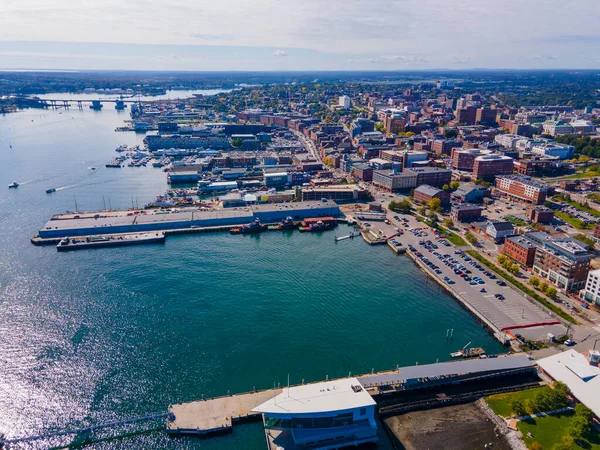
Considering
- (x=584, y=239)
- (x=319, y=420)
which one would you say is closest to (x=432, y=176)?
(x=584, y=239)

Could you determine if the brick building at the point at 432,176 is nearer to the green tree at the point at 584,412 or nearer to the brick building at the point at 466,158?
the brick building at the point at 466,158

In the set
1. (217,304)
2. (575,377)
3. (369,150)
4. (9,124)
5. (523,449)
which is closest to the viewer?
(523,449)

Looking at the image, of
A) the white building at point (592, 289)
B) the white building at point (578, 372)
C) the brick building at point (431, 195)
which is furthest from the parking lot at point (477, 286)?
the brick building at point (431, 195)

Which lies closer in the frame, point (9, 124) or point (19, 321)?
point (19, 321)

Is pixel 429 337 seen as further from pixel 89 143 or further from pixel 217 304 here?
pixel 89 143

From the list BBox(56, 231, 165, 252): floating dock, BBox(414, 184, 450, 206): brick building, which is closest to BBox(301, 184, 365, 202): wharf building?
BBox(414, 184, 450, 206): brick building

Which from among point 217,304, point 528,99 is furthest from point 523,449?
point 528,99

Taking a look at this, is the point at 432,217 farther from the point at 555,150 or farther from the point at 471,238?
the point at 555,150

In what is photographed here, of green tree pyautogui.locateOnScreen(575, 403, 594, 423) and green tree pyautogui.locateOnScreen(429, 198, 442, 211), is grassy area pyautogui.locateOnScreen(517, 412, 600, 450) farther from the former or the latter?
green tree pyautogui.locateOnScreen(429, 198, 442, 211)
